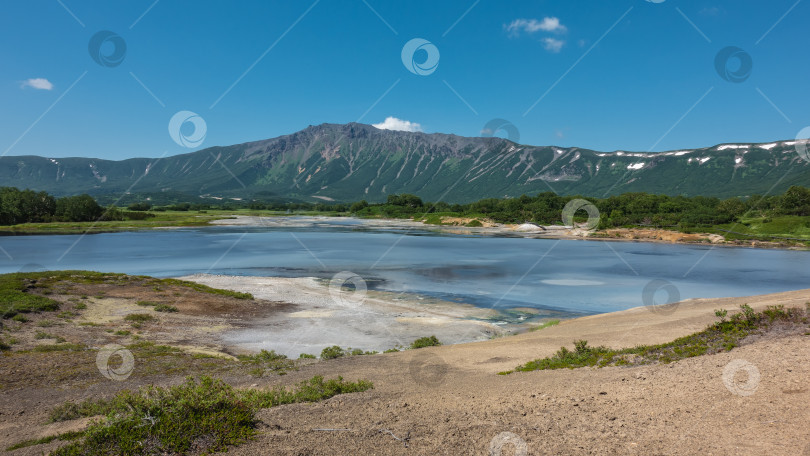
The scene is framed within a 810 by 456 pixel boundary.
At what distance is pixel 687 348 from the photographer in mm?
12688

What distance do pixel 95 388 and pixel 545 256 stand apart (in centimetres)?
6254

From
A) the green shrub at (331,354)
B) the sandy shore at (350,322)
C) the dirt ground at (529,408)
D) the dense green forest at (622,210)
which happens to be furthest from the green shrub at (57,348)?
the dense green forest at (622,210)

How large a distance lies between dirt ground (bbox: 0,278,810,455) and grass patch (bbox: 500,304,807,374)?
0.72 metres

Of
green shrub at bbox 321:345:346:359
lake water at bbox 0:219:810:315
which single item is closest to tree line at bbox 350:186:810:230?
lake water at bbox 0:219:810:315

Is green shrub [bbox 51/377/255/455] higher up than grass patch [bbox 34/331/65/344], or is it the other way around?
grass patch [bbox 34/331/65/344]

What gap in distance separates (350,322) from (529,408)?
18.0 m

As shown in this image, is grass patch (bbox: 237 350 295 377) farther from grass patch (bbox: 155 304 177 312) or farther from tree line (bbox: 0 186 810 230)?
tree line (bbox: 0 186 810 230)

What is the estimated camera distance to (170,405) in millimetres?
8539

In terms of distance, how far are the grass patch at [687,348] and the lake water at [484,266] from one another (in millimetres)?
16819

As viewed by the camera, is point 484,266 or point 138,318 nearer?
point 138,318

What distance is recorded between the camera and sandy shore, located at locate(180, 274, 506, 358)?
21.9 meters

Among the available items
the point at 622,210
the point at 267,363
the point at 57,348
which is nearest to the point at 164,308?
the point at 57,348

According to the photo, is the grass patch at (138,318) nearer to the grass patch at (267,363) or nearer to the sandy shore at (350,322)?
the sandy shore at (350,322)

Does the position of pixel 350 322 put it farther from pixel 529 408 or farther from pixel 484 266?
pixel 484 266
